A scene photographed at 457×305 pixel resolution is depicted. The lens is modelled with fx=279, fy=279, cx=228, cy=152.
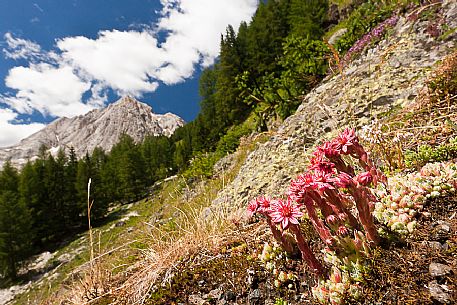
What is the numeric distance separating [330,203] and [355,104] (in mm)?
4926

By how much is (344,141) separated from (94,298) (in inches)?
135

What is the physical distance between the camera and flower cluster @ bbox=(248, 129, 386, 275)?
72.0 inches

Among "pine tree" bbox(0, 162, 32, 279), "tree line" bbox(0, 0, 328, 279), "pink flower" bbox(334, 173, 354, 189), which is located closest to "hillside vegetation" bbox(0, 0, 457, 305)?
"pink flower" bbox(334, 173, 354, 189)

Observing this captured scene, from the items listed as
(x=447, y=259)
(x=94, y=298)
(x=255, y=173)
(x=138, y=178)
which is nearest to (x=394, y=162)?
(x=447, y=259)

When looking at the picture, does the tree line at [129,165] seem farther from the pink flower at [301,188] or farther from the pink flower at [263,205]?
the pink flower at [301,188]

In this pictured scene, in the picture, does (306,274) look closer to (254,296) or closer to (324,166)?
(254,296)

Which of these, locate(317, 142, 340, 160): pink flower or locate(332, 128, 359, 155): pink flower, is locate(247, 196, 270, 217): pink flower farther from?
locate(332, 128, 359, 155): pink flower

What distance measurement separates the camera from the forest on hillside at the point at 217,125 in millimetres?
13289

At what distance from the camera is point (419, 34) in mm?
8062

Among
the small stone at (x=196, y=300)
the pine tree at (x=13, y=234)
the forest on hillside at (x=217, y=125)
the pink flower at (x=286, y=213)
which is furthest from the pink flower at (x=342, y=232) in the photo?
the pine tree at (x=13, y=234)

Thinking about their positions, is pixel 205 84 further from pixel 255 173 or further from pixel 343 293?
pixel 343 293

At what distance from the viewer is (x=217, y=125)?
54.3 meters

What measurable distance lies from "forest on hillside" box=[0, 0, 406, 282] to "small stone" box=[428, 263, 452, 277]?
11166mm

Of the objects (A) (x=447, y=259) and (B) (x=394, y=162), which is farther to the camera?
(B) (x=394, y=162)
